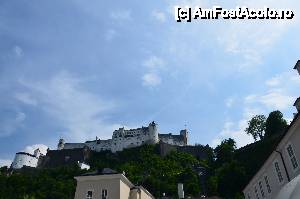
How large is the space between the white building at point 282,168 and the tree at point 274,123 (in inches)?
2290

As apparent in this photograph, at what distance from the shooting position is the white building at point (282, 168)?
24.5 metres

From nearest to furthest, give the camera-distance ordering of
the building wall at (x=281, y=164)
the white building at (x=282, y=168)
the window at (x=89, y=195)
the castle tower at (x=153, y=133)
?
the white building at (x=282, y=168)
the building wall at (x=281, y=164)
the window at (x=89, y=195)
the castle tower at (x=153, y=133)

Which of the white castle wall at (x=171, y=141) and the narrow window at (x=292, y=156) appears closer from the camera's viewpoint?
the narrow window at (x=292, y=156)

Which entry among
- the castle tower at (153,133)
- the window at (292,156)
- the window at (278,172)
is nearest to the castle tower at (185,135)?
the castle tower at (153,133)

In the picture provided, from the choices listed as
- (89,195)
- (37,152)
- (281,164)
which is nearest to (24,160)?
(37,152)

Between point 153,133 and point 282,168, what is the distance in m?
106

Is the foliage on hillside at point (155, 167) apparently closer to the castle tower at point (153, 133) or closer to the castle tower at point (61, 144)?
the castle tower at point (153, 133)

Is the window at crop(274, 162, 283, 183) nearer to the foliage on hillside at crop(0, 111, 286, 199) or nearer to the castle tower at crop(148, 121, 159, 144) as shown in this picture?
the foliage on hillside at crop(0, 111, 286, 199)

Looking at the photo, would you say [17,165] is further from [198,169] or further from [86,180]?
[86,180]

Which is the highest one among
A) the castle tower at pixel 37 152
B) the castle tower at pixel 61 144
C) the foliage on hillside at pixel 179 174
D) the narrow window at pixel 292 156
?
the castle tower at pixel 61 144

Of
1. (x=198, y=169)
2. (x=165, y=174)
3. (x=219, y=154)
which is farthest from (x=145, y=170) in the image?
(x=219, y=154)

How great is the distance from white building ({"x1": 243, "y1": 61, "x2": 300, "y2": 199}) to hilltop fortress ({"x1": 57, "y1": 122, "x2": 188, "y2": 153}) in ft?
325

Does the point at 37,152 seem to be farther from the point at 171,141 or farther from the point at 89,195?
the point at 89,195

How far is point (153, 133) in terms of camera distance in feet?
439
